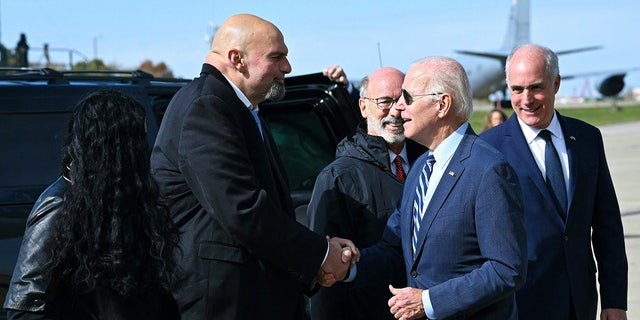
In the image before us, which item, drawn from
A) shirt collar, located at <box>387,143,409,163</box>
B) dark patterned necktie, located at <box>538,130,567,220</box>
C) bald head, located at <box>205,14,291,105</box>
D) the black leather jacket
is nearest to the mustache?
shirt collar, located at <box>387,143,409,163</box>

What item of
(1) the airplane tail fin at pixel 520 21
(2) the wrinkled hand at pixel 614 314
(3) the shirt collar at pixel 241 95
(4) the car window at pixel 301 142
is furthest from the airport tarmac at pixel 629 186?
(1) the airplane tail fin at pixel 520 21

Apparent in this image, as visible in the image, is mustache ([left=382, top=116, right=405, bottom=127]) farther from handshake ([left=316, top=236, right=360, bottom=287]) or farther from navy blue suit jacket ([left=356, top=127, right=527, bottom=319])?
navy blue suit jacket ([left=356, top=127, right=527, bottom=319])

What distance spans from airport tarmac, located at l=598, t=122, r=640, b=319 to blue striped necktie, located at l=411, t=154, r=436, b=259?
4.67m

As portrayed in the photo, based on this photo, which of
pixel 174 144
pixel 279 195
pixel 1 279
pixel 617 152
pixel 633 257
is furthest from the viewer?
pixel 617 152

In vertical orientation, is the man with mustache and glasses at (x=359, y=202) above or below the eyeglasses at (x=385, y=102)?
below

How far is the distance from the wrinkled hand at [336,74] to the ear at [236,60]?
68.2 inches

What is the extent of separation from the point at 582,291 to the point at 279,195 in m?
1.39

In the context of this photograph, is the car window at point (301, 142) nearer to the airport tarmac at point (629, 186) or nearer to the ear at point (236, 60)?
the ear at point (236, 60)

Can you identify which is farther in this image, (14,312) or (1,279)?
(1,279)

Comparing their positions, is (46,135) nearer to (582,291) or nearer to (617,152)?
(582,291)

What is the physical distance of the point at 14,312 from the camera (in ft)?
9.60

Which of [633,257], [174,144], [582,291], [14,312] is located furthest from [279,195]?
[633,257]

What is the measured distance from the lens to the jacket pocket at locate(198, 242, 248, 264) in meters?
3.22

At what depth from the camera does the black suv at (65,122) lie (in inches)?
171
